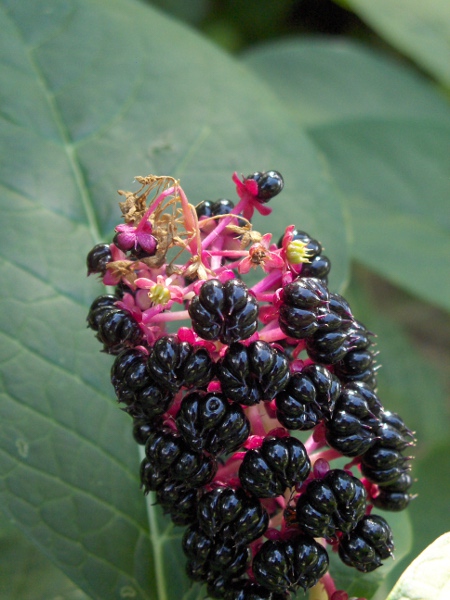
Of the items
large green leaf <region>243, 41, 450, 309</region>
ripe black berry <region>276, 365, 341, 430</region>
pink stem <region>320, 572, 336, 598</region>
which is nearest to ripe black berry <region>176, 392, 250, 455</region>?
ripe black berry <region>276, 365, 341, 430</region>

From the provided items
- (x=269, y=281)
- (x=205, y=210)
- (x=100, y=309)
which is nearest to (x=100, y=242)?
(x=205, y=210)

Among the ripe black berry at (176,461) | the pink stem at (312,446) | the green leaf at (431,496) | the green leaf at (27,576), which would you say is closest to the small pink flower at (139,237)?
the ripe black berry at (176,461)

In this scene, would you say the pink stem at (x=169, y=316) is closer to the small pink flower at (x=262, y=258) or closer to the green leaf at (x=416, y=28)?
the small pink flower at (x=262, y=258)

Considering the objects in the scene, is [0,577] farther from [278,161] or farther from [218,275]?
[278,161]

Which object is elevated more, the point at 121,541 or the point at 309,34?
the point at 309,34

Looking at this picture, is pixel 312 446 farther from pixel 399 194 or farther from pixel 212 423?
pixel 399 194

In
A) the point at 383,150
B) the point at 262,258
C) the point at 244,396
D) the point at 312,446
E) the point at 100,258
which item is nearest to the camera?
the point at 244,396

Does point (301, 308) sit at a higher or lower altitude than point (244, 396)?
higher

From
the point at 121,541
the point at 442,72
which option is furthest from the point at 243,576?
the point at 442,72
